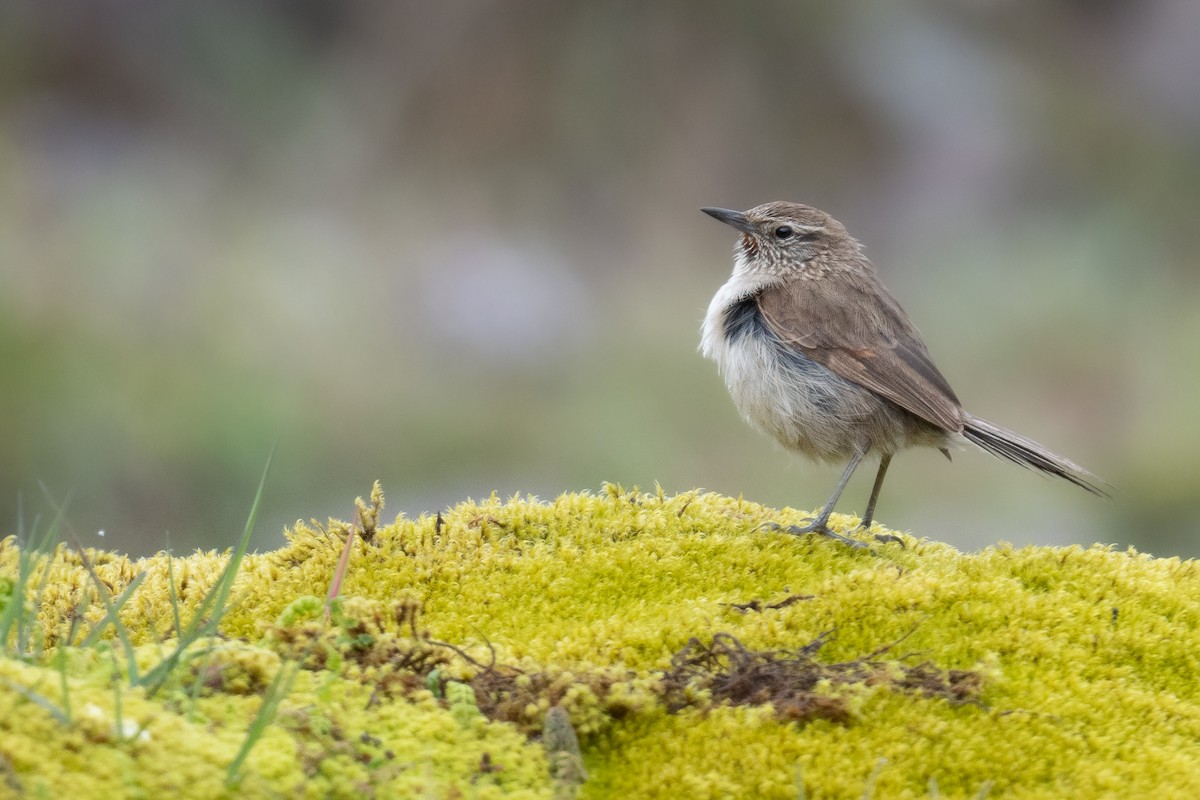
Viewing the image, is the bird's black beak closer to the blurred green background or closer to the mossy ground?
the mossy ground

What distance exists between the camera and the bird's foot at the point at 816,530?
385 cm

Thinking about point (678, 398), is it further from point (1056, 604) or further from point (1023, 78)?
point (1056, 604)

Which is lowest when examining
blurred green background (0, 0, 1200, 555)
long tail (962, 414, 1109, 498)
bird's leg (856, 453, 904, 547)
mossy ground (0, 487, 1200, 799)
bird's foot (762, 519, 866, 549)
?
mossy ground (0, 487, 1200, 799)

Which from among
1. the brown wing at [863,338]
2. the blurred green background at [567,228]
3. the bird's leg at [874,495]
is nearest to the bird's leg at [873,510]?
the bird's leg at [874,495]

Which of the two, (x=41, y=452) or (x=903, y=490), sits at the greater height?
(x=903, y=490)

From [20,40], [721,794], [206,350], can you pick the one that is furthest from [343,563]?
[20,40]

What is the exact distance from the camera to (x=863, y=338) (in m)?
4.66

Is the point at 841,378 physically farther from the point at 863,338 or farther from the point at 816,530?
the point at 816,530

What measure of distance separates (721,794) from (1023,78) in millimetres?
10325

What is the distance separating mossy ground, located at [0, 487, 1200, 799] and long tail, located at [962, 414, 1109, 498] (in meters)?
0.75

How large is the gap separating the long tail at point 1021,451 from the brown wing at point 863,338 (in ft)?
0.38

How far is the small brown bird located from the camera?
14.7ft

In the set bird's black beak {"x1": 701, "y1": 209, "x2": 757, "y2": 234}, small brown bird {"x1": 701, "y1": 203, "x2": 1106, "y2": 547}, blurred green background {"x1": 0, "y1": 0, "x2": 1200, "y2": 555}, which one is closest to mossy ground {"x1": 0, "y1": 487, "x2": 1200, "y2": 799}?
small brown bird {"x1": 701, "y1": 203, "x2": 1106, "y2": 547}

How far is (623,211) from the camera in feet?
34.3
